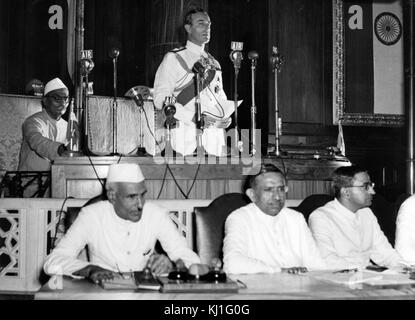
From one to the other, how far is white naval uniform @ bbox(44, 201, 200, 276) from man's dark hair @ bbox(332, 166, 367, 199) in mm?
1258

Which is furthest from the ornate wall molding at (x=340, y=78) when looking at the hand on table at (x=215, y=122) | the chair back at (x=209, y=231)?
the chair back at (x=209, y=231)

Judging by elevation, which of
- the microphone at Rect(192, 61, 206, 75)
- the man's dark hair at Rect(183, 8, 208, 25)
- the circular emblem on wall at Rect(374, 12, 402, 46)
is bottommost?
the microphone at Rect(192, 61, 206, 75)

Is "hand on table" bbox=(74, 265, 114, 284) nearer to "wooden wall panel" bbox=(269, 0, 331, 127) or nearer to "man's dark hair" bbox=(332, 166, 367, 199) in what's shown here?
"man's dark hair" bbox=(332, 166, 367, 199)

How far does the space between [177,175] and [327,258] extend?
1.94m

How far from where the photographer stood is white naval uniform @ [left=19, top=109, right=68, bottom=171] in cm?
696

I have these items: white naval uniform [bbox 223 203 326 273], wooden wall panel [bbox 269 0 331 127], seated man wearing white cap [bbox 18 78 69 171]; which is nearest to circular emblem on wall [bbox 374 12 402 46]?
wooden wall panel [bbox 269 0 331 127]

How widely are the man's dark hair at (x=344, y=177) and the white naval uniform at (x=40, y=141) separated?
3326mm

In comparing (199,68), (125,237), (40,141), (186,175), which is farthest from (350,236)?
(40,141)

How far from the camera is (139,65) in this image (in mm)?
9914

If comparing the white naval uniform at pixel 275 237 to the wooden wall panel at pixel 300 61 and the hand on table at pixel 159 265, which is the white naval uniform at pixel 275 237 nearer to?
the hand on table at pixel 159 265

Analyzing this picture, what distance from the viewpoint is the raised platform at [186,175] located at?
5469 mm

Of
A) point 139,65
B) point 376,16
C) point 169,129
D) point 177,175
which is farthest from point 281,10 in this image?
point 177,175

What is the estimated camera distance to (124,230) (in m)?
4.02
